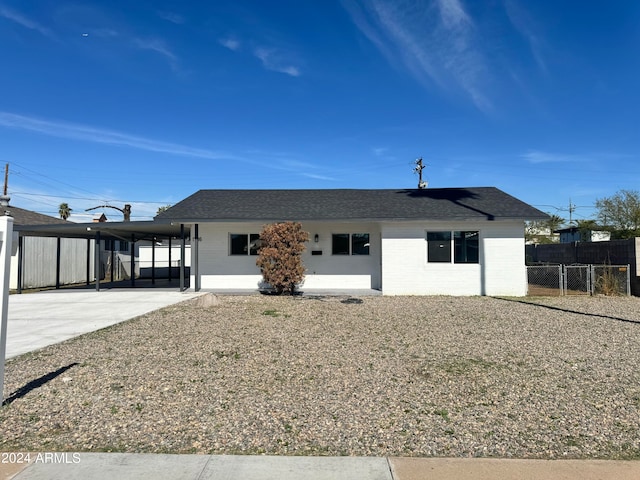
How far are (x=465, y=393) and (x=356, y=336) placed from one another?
3178 millimetres

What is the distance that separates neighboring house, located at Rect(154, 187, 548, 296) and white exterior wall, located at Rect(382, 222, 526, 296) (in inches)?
1.4

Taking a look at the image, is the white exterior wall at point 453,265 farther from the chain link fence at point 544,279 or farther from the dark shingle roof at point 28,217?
the dark shingle roof at point 28,217

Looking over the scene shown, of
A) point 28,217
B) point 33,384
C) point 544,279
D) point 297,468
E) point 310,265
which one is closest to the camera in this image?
point 297,468

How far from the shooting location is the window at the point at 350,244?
52.8ft

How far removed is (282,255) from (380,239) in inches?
154

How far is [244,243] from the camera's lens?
53.0ft

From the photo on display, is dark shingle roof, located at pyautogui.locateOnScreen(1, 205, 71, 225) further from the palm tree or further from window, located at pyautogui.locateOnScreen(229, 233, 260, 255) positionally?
the palm tree

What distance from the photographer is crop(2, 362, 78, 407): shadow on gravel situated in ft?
14.8

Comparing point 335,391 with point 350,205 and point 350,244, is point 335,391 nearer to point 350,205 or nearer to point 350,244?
point 350,244

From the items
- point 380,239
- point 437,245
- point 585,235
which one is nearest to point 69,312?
point 380,239

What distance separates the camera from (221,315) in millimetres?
10227

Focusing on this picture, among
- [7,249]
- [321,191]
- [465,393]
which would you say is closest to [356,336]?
[465,393]

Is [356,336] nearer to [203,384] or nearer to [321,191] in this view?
[203,384]

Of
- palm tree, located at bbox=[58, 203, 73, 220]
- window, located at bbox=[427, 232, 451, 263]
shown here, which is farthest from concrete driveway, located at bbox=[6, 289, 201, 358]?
palm tree, located at bbox=[58, 203, 73, 220]
